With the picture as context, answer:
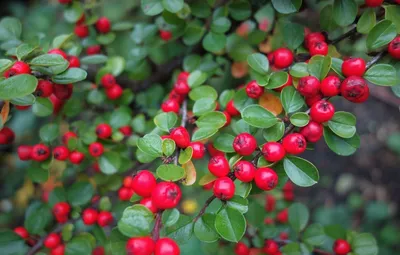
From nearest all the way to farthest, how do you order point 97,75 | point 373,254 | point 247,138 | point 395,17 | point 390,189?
1. point 247,138
2. point 395,17
3. point 373,254
4. point 97,75
5. point 390,189

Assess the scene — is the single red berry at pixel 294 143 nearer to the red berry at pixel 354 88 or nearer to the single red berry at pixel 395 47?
the red berry at pixel 354 88

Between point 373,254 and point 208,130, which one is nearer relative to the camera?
point 208,130

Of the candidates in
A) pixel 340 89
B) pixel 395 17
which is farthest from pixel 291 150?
pixel 395 17

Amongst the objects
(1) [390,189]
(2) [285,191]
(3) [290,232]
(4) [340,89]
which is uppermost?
(4) [340,89]

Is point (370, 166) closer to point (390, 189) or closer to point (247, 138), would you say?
point (390, 189)

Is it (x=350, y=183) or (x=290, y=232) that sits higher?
(x=290, y=232)

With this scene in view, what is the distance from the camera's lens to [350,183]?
145 inches

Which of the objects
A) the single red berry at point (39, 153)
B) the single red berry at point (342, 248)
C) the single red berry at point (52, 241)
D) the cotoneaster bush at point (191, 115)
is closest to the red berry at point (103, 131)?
the cotoneaster bush at point (191, 115)

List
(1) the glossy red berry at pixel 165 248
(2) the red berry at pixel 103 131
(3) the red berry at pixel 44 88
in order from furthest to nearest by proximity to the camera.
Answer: (2) the red berry at pixel 103 131 < (3) the red berry at pixel 44 88 < (1) the glossy red berry at pixel 165 248

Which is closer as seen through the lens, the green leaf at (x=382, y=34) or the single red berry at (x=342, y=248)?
the green leaf at (x=382, y=34)

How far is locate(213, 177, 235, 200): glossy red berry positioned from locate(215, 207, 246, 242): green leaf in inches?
2.2

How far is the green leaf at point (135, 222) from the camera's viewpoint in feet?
3.72

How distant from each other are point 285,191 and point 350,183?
1.20m

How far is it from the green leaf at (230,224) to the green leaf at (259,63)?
60 cm
